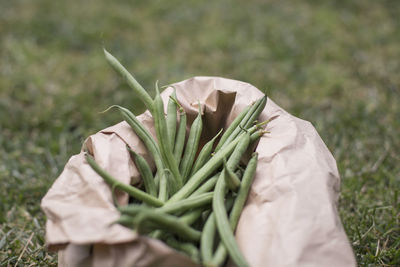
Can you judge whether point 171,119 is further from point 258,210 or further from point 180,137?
point 258,210

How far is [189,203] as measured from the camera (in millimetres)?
1420

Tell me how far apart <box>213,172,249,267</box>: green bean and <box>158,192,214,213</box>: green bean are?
4 centimetres

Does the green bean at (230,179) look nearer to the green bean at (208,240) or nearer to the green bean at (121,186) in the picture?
the green bean at (208,240)

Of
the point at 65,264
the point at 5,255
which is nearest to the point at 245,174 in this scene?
the point at 65,264

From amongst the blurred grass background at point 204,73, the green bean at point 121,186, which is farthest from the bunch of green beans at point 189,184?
the blurred grass background at point 204,73

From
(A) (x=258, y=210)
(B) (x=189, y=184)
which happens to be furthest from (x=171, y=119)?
(A) (x=258, y=210)

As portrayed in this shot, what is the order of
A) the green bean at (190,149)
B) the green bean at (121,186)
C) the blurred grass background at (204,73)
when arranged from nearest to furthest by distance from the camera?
the green bean at (121,186) → the green bean at (190,149) → the blurred grass background at (204,73)

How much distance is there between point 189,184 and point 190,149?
0.22 m

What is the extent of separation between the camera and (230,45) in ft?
13.5

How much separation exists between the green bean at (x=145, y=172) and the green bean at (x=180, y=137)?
0.59ft

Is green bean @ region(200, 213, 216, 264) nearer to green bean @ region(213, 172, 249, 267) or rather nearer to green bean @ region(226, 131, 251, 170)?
green bean @ region(213, 172, 249, 267)

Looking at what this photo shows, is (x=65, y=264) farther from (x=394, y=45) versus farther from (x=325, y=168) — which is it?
(x=394, y=45)

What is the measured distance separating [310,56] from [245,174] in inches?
108

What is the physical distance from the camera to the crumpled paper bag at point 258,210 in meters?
1.21
